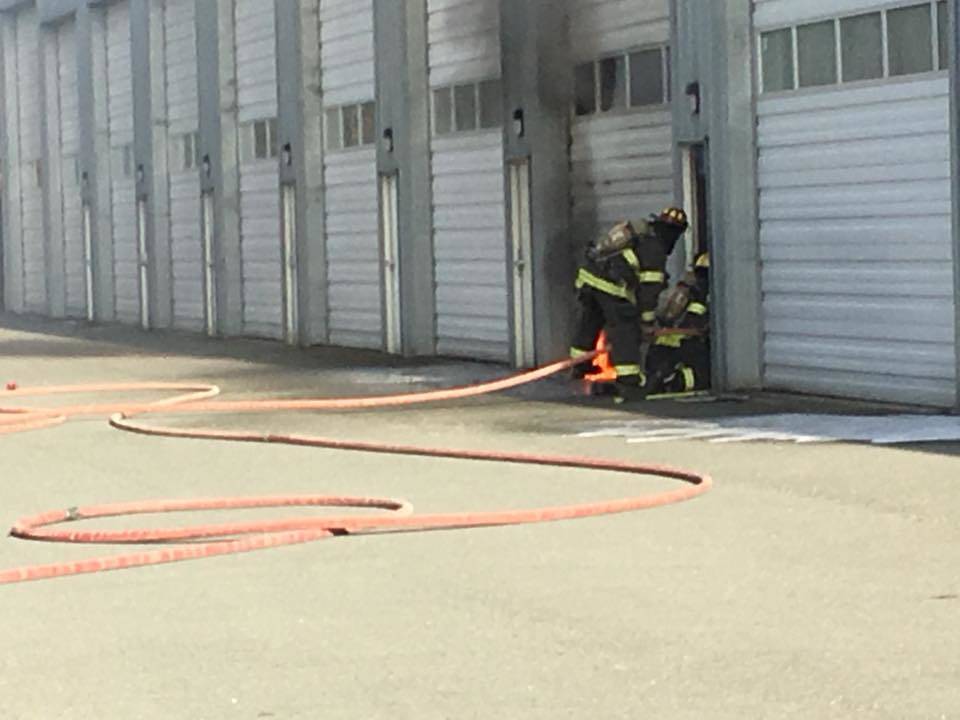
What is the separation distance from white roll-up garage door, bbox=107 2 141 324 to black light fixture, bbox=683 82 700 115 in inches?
831

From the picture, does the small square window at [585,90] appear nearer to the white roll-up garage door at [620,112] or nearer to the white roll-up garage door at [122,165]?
the white roll-up garage door at [620,112]

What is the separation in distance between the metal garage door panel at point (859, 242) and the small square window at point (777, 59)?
0.43ft

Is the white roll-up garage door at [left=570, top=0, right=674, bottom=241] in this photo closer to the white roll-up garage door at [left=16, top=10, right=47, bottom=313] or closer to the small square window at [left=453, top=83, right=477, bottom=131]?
the small square window at [left=453, top=83, right=477, bottom=131]

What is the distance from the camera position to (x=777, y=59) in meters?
19.0

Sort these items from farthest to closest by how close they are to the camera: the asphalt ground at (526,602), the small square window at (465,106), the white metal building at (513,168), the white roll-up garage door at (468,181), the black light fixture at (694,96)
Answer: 1. the small square window at (465,106)
2. the white roll-up garage door at (468,181)
3. the black light fixture at (694,96)
4. the white metal building at (513,168)
5. the asphalt ground at (526,602)

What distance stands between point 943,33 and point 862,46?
1.02 m

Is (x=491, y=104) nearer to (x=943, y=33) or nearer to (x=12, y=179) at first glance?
(x=943, y=33)

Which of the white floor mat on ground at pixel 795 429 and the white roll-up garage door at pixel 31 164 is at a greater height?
the white roll-up garage door at pixel 31 164

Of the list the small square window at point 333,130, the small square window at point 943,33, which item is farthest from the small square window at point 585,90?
the small square window at point 333,130

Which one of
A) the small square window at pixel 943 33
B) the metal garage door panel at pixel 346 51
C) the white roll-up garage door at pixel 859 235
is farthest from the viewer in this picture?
the metal garage door panel at pixel 346 51

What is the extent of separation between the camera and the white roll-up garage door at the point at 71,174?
43.8 m

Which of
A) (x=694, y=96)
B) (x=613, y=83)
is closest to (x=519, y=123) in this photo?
(x=613, y=83)

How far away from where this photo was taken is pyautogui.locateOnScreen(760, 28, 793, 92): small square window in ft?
61.8

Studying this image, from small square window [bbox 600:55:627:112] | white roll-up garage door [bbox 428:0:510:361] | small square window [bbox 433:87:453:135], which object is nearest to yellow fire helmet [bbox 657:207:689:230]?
small square window [bbox 600:55:627:112]
